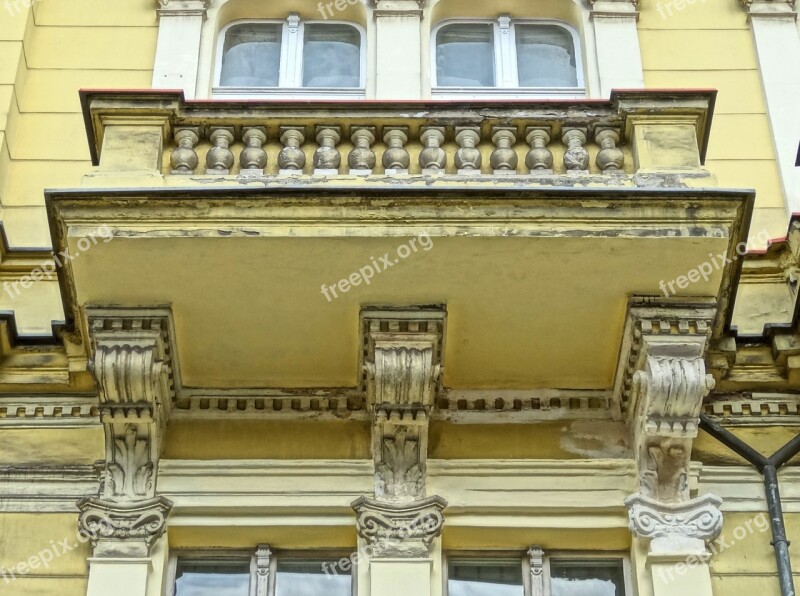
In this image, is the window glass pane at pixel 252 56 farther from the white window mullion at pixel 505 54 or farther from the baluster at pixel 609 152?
the baluster at pixel 609 152

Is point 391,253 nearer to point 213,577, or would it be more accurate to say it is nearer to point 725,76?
point 213,577

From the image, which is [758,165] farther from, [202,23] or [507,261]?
[202,23]

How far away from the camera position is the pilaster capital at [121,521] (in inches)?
367

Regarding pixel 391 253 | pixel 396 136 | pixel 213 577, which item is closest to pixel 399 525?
pixel 213 577

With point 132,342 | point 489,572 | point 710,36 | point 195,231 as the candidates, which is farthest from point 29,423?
point 710,36

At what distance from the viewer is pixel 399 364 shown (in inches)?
374

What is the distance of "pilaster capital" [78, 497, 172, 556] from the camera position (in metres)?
9.33

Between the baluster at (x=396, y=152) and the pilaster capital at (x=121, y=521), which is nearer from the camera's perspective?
the pilaster capital at (x=121, y=521)

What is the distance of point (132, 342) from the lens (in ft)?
31.2

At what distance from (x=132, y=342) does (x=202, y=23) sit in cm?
402

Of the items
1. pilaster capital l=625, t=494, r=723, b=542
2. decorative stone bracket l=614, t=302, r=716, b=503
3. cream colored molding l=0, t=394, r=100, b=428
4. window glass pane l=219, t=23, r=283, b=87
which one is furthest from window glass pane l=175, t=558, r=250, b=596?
window glass pane l=219, t=23, r=283, b=87

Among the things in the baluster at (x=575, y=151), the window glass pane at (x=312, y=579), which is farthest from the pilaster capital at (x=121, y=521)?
the baluster at (x=575, y=151)

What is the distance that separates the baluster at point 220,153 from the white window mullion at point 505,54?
322 centimetres

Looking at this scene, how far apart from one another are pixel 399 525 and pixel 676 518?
168 cm
